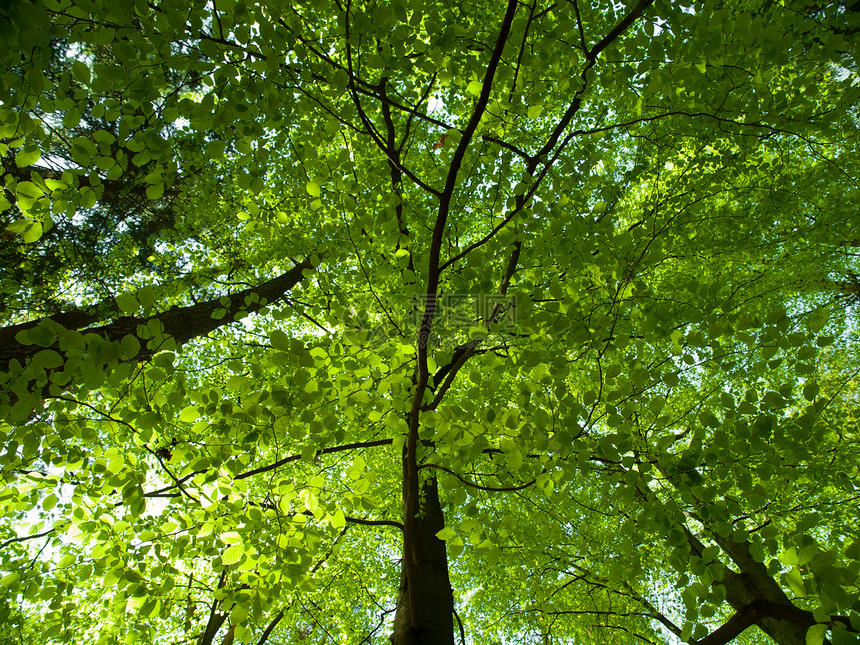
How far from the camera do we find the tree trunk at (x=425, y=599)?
3.49 metres

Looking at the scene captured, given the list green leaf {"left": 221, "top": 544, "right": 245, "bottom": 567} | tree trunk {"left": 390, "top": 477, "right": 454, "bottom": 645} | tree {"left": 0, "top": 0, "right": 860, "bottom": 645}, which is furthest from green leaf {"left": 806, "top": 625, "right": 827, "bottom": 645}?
green leaf {"left": 221, "top": 544, "right": 245, "bottom": 567}

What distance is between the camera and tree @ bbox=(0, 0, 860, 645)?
213 centimetres

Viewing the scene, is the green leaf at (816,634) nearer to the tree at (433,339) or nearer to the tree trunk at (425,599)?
the tree at (433,339)

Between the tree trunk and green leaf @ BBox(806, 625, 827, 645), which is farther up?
the tree trunk

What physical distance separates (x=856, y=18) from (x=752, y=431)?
10.9 feet

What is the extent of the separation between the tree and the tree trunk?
37 mm

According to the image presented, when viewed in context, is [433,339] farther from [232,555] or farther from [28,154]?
[28,154]

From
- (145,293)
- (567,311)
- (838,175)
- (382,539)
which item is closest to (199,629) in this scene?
(382,539)

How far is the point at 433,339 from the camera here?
3156mm

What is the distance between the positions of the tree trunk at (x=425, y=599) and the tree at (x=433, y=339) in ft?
0.12

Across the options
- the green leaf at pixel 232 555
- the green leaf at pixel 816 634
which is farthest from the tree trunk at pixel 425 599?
the green leaf at pixel 816 634

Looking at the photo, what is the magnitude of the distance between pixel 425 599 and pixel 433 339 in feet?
8.09

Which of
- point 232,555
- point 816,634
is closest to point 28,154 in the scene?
point 232,555

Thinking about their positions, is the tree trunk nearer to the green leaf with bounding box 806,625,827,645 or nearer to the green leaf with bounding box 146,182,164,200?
the green leaf with bounding box 806,625,827,645
